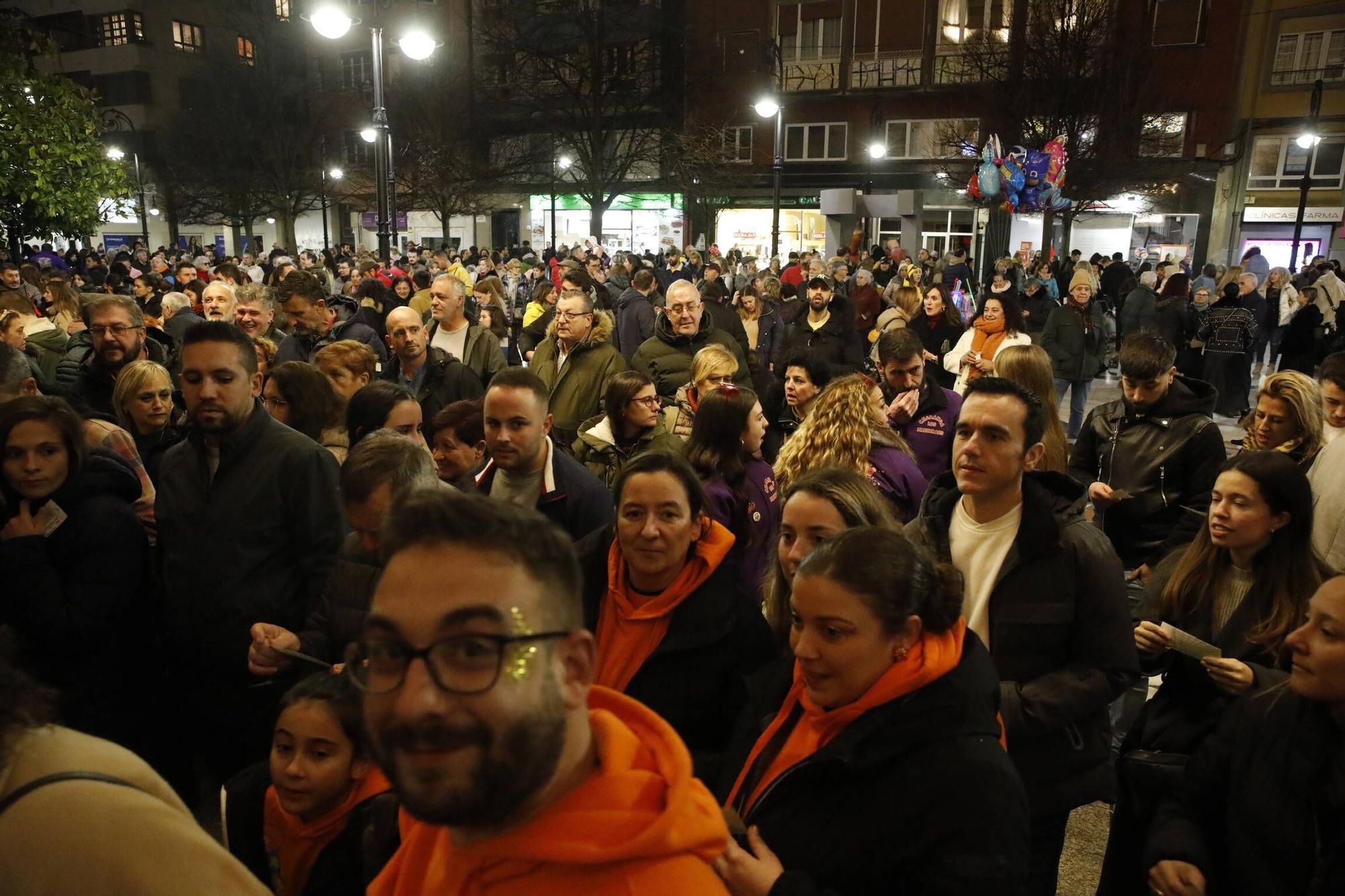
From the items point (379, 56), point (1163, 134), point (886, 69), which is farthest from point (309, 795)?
point (886, 69)

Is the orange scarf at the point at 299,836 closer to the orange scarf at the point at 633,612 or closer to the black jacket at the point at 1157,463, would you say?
the orange scarf at the point at 633,612

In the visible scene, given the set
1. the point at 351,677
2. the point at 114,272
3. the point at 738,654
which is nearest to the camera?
the point at 351,677

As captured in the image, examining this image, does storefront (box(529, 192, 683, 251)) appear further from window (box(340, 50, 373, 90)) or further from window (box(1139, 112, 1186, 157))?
window (box(1139, 112, 1186, 157))

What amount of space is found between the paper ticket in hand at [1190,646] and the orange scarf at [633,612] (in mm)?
1503

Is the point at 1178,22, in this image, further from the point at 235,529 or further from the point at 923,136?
the point at 235,529

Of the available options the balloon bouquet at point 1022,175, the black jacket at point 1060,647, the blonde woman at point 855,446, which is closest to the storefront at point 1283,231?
the balloon bouquet at point 1022,175

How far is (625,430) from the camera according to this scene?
4812mm

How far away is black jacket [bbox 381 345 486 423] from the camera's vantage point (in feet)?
20.3

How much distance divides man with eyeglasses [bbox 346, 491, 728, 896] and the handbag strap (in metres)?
0.46

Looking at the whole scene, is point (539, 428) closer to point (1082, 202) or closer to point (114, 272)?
point (114, 272)

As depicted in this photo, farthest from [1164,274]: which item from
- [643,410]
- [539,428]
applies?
[539,428]

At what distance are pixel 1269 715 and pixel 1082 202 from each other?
25608 millimetres

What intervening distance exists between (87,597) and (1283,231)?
1368 inches

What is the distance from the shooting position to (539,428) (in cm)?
378
